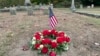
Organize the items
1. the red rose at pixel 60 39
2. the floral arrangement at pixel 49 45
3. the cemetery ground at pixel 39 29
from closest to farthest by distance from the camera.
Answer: the floral arrangement at pixel 49 45
the red rose at pixel 60 39
the cemetery ground at pixel 39 29

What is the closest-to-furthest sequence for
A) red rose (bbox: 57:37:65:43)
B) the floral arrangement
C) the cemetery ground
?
1. the floral arrangement
2. red rose (bbox: 57:37:65:43)
3. the cemetery ground

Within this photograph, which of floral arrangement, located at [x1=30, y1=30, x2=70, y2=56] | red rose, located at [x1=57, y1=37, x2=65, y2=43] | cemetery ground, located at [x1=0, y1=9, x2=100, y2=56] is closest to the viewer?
floral arrangement, located at [x1=30, y1=30, x2=70, y2=56]

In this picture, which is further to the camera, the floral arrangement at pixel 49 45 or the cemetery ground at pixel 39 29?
the cemetery ground at pixel 39 29

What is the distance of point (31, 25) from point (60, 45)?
3.70 meters

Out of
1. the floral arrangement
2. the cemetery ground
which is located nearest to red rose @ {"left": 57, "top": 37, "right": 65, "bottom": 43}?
the floral arrangement

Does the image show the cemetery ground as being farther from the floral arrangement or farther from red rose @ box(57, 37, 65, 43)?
red rose @ box(57, 37, 65, 43)

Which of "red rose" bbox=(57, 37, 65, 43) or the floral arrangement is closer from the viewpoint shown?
the floral arrangement

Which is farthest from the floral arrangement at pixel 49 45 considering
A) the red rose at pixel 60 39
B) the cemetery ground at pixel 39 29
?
the cemetery ground at pixel 39 29

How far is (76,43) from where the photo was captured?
1026 centimetres

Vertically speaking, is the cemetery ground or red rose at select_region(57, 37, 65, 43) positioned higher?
red rose at select_region(57, 37, 65, 43)

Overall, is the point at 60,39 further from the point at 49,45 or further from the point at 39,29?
the point at 39,29

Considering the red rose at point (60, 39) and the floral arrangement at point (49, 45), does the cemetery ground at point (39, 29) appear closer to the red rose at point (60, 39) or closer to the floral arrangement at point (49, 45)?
the floral arrangement at point (49, 45)

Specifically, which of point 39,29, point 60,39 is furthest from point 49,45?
point 39,29

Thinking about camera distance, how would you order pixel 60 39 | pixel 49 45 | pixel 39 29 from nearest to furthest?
pixel 49 45 → pixel 60 39 → pixel 39 29
